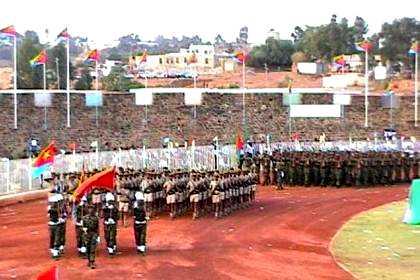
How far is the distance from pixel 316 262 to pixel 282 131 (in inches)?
1214

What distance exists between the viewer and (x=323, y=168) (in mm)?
30109

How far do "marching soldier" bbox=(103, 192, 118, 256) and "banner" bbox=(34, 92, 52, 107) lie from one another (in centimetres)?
2428

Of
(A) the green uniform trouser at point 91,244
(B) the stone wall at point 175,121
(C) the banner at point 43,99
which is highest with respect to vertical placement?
(C) the banner at point 43,99

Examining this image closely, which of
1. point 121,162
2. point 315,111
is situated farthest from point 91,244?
point 315,111

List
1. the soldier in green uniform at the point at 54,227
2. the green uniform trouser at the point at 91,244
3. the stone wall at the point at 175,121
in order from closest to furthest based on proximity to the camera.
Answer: the green uniform trouser at the point at 91,244 < the soldier in green uniform at the point at 54,227 < the stone wall at the point at 175,121

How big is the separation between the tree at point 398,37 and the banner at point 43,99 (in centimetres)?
5302

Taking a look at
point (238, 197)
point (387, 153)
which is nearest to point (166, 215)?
point (238, 197)

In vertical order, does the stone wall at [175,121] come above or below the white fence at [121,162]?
above

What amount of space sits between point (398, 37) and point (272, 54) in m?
15.6

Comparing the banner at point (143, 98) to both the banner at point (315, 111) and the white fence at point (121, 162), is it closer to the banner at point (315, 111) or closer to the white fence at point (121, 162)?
the banner at point (315, 111)

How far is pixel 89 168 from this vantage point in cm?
2738

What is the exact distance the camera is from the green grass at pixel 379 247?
14883 mm

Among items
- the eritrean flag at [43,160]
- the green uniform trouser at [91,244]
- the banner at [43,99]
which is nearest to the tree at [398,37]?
the banner at [43,99]

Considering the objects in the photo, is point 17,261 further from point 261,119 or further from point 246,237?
point 261,119
